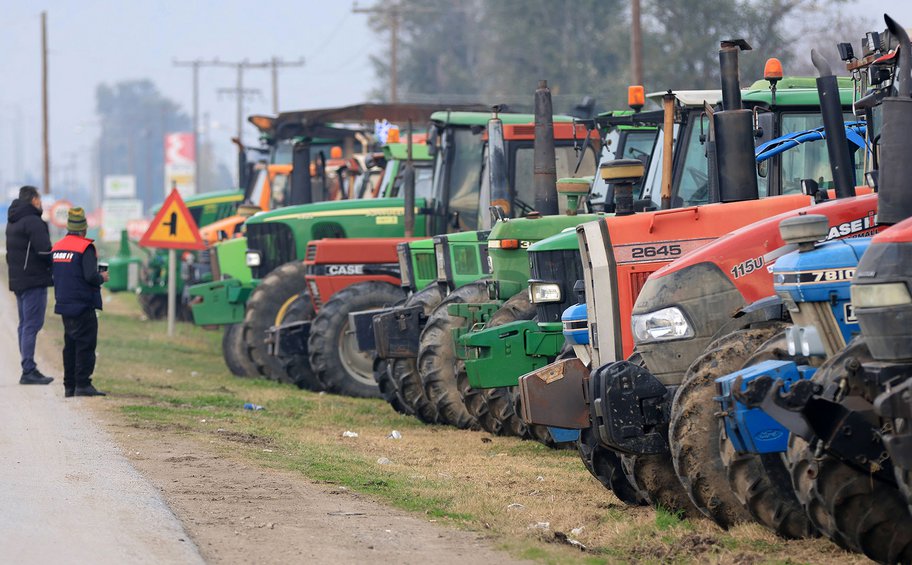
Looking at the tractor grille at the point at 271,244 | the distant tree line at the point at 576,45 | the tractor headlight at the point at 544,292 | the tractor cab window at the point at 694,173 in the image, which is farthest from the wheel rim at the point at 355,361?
the distant tree line at the point at 576,45

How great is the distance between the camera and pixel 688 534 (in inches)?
331

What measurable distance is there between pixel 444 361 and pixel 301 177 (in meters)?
9.38

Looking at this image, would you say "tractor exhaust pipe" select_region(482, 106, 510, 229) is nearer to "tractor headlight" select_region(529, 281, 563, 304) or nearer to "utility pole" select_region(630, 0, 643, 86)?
"tractor headlight" select_region(529, 281, 563, 304)

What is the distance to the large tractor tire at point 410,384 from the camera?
603 inches

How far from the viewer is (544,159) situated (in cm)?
1424

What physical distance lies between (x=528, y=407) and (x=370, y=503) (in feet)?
3.84

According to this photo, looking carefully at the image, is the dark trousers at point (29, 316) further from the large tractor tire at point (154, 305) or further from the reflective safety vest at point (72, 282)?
the large tractor tire at point (154, 305)

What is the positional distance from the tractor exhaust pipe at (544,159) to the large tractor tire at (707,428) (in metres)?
5.89

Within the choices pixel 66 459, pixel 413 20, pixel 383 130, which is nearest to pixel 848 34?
pixel 383 130

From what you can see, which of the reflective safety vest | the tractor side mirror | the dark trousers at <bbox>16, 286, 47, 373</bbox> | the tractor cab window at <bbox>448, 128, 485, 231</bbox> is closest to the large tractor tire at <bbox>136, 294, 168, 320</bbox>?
the dark trousers at <bbox>16, 286, 47, 373</bbox>

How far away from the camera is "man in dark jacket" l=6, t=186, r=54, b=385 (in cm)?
1769

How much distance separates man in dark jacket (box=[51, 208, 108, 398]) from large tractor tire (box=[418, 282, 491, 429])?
3786 mm

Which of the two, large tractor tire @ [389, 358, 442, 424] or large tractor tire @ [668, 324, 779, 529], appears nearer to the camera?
large tractor tire @ [668, 324, 779, 529]

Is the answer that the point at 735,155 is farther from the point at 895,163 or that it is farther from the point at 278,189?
the point at 278,189
